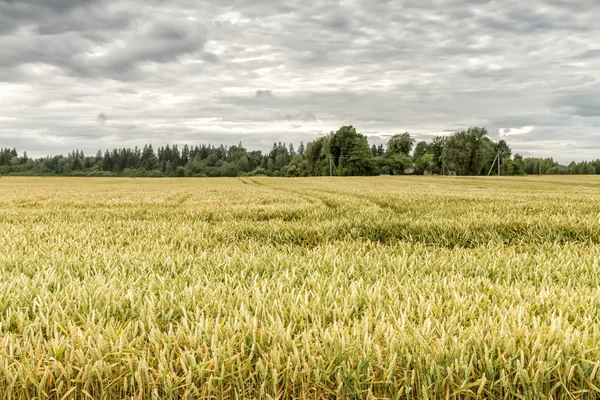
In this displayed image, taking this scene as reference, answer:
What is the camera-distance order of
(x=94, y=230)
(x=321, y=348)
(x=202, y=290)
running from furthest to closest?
(x=94, y=230) → (x=202, y=290) → (x=321, y=348)

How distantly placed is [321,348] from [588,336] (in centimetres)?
130

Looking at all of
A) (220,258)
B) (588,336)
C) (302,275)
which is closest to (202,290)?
(302,275)

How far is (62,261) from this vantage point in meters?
3.70

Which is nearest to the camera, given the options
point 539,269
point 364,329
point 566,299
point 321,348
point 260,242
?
point 321,348

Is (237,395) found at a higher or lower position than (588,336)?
lower

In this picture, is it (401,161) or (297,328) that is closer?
(297,328)

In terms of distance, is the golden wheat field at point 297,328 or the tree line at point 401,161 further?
the tree line at point 401,161

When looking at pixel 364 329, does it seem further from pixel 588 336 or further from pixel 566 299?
pixel 566 299

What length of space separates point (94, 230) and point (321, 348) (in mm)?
5436

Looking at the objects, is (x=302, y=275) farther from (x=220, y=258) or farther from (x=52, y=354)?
(x=52, y=354)

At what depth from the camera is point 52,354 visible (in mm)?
1769

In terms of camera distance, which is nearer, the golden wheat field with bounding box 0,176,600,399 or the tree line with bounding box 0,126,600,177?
the golden wheat field with bounding box 0,176,600,399

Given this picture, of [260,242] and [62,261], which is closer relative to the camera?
[62,261]

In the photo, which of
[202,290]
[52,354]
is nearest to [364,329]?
[202,290]
